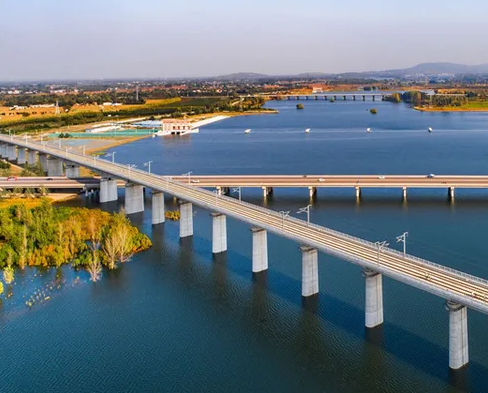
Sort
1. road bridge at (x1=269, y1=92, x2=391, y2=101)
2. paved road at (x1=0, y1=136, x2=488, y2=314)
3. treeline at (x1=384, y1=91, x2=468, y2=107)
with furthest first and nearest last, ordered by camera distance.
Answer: road bridge at (x1=269, y1=92, x2=391, y2=101)
treeline at (x1=384, y1=91, x2=468, y2=107)
paved road at (x1=0, y1=136, x2=488, y2=314)

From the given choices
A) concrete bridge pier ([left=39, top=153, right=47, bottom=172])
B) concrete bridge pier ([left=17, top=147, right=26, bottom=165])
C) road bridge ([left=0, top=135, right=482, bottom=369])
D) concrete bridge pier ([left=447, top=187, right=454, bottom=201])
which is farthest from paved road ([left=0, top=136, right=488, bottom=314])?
concrete bridge pier ([left=17, top=147, right=26, bottom=165])

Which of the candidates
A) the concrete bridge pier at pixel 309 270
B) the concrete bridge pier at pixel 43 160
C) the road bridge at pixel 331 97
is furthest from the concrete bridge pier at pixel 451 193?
the road bridge at pixel 331 97

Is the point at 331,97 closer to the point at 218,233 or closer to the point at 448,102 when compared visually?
the point at 448,102

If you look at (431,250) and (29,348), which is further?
(431,250)

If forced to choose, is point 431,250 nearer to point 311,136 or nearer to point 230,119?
point 311,136

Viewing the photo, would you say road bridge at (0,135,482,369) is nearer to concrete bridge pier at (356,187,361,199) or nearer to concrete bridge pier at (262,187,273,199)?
concrete bridge pier at (262,187,273,199)

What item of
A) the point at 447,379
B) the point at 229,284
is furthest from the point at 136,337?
the point at 447,379
